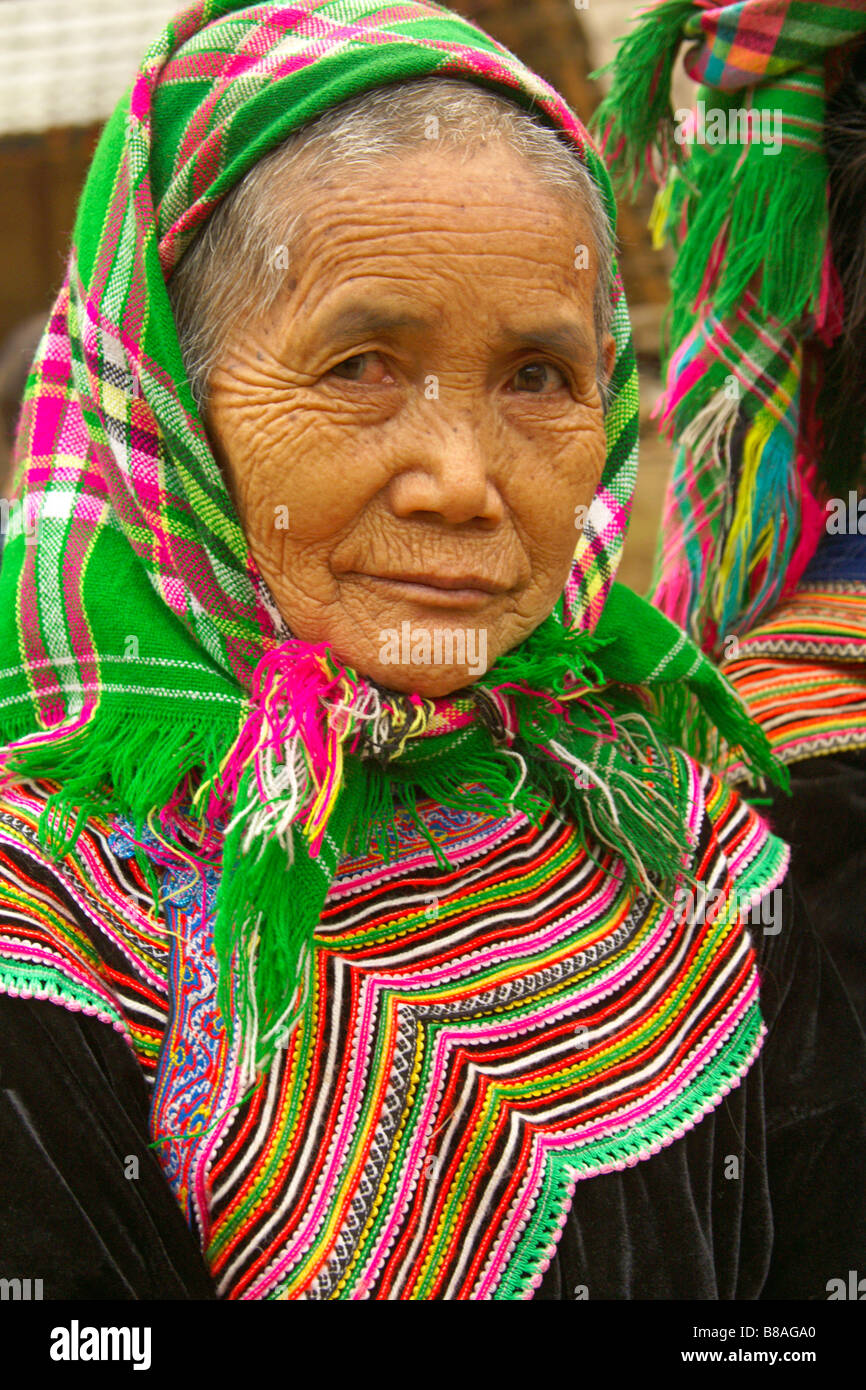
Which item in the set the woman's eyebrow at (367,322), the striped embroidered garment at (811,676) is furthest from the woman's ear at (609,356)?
the striped embroidered garment at (811,676)

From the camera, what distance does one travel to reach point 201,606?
147cm

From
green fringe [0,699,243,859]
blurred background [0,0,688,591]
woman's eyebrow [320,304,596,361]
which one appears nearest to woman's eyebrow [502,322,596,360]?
woman's eyebrow [320,304,596,361]

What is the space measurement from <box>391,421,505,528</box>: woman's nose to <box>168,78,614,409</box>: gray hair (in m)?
0.24

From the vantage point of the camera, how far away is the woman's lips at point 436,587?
1474 millimetres

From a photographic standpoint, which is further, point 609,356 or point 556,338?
point 609,356

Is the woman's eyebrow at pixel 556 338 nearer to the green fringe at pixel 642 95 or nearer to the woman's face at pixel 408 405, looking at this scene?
the woman's face at pixel 408 405

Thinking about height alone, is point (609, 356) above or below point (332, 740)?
above

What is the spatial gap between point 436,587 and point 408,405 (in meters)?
0.20

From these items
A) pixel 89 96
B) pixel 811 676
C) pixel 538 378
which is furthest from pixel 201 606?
pixel 89 96

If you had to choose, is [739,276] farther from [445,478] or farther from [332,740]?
[332,740]

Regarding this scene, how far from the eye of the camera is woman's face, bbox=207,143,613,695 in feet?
4.58

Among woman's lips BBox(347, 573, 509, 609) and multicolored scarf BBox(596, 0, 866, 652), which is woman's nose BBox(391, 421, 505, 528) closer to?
woman's lips BBox(347, 573, 509, 609)

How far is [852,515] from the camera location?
2.41m

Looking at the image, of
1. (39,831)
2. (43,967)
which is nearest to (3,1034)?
(43,967)
